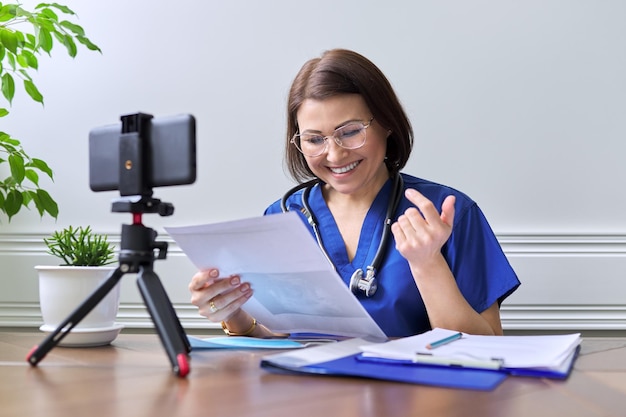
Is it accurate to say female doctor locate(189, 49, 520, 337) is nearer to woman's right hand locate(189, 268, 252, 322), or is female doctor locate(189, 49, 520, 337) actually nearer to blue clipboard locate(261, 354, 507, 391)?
woman's right hand locate(189, 268, 252, 322)

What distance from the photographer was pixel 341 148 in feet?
4.99

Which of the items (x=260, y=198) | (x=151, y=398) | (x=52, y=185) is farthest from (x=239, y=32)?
(x=151, y=398)

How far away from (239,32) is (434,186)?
964 mm

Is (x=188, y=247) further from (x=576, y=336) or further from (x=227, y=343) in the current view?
(x=576, y=336)

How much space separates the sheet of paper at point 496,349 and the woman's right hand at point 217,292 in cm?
33

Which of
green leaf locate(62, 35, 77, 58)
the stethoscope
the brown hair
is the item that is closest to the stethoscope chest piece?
the stethoscope

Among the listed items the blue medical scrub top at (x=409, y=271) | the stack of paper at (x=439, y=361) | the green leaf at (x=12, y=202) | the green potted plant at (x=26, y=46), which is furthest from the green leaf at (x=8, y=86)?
the stack of paper at (x=439, y=361)

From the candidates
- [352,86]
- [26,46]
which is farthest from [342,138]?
[26,46]

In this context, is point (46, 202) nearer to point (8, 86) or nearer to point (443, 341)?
point (8, 86)

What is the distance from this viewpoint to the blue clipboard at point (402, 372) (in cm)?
76

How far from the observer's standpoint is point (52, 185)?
231 centimetres

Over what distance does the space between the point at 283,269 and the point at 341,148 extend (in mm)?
503

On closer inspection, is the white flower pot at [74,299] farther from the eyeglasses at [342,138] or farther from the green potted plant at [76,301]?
the eyeglasses at [342,138]

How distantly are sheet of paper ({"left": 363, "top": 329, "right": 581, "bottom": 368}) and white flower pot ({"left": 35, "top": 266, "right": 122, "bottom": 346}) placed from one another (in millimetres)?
461
